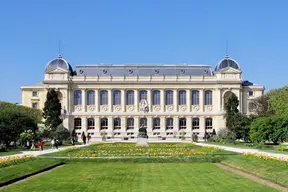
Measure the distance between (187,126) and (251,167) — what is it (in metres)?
72.3

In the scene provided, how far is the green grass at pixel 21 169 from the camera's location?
21.5 meters

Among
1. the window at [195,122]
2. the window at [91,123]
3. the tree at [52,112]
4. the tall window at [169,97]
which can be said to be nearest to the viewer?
the tree at [52,112]

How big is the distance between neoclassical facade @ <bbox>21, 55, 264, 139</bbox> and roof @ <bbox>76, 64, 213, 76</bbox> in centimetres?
107

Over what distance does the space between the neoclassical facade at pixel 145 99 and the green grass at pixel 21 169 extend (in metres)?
66.2

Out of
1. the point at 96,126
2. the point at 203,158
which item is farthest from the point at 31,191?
the point at 96,126

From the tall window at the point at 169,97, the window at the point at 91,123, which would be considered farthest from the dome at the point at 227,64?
the window at the point at 91,123

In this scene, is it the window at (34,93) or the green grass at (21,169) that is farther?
the window at (34,93)

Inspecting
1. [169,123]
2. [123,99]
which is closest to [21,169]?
[123,99]

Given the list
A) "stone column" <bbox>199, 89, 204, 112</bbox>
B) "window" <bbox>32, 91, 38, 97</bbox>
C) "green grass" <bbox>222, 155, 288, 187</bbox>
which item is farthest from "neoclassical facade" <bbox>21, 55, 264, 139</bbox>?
"green grass" <bbox>222, 155, 288, 187</bbox>

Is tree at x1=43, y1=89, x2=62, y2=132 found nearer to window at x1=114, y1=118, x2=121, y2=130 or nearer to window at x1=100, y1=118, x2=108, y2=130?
window at x1=100, y1=118, x2=108, y2=130

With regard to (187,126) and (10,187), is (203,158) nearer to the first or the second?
(10,187)

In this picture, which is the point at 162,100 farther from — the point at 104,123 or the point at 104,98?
the point at 104,123

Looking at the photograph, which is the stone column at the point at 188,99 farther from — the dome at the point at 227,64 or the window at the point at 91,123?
the window at the point at 91,123

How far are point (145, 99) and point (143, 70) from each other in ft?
20.7
